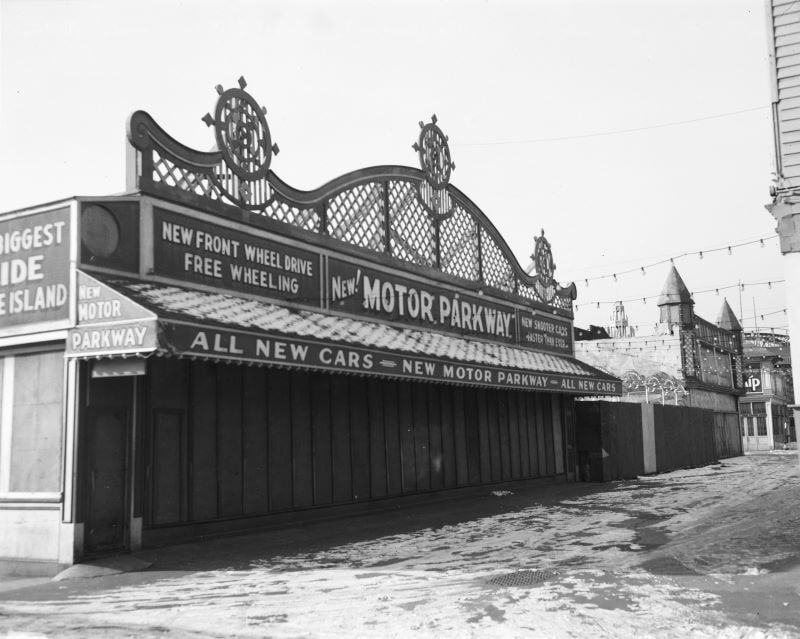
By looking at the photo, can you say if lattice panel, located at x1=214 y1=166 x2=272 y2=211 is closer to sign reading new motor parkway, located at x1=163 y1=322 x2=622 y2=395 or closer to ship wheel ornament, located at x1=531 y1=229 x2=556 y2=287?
sign reading new motor parkway, located at x1=163 y1=322 x2=622 y2=395

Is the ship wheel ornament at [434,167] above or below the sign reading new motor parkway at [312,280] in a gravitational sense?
above

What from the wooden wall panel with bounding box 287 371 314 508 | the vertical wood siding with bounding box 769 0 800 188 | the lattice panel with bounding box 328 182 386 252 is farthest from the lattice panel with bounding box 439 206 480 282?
the vertical wood siding with bounding box 769 0 800 188

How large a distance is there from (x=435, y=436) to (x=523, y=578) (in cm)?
920

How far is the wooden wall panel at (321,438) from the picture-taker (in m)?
14.1

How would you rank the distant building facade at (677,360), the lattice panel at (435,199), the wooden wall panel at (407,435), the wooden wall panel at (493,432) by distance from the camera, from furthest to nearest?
1. the distant building facade at (677,360)
2. the wooden wall panel at (493,432)
3. the lattice panel at (435,199)
4. the wooden wall panel at (407,435)

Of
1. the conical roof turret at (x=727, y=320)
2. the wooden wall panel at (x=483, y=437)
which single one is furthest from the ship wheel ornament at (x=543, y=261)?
the conical roof turret at (x=727, y=320)

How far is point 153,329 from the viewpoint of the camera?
9.39m

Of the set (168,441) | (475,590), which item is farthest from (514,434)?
(475,590)

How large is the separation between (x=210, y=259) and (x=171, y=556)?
435 centimetres

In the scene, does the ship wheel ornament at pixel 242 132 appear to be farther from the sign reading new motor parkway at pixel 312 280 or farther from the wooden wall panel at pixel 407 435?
the wooden wall panel at pixel 407 435

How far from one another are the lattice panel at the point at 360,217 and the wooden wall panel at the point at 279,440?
348cm

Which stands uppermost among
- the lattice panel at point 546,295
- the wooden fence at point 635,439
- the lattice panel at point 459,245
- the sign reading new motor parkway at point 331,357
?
the lattice panel at point 459,245

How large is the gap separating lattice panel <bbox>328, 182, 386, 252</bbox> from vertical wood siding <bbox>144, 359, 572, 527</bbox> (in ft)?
9.38

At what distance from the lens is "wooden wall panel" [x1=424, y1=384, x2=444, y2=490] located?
1756 cm
